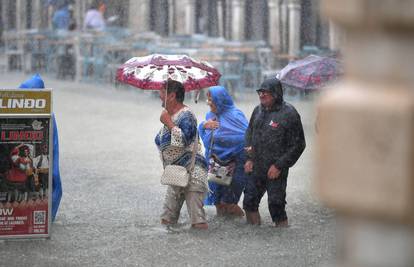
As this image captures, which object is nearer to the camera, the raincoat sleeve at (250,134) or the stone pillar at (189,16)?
the raincoat sleeve at (250,134)

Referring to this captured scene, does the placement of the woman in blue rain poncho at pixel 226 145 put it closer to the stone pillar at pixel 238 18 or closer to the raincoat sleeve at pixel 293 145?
the raincoat sleeve at pixel 293 145

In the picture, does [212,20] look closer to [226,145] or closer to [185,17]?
[185,17]

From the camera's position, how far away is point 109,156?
1265 centimetres

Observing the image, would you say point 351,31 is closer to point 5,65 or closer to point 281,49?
point 281,49

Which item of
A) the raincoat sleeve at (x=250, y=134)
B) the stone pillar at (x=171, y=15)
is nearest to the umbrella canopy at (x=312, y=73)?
the raincoat sleeve at (x=250, y=134)

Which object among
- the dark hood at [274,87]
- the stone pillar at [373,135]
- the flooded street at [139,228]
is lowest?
the flooded street at [139,228]

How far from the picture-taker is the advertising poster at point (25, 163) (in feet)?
23.6

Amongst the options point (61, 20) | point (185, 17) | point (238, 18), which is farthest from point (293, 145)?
point (61, 20)

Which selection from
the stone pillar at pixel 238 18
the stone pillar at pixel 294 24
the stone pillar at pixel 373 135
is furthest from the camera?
the stone pillar at pixel 238 18

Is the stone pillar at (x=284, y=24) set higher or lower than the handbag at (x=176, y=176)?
higher

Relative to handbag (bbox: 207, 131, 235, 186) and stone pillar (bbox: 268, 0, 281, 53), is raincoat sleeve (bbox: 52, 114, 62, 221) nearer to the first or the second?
handbag (bbox: 207, 131, 235, 186)

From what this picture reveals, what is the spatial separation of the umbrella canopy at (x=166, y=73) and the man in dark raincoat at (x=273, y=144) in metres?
0.56

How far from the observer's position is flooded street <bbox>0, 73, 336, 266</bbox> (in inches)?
282

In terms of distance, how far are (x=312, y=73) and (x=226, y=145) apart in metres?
1.11
